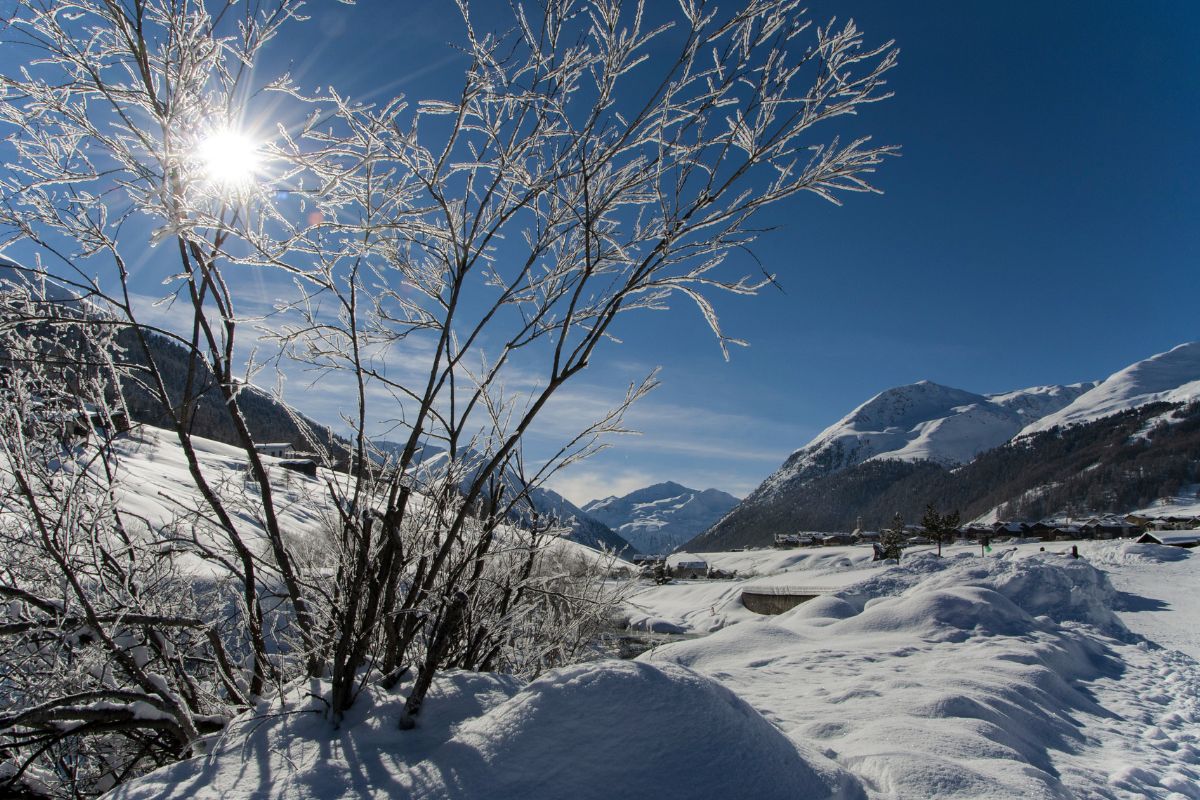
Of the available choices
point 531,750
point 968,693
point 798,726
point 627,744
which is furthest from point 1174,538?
point 531,750

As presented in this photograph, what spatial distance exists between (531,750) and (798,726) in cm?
361

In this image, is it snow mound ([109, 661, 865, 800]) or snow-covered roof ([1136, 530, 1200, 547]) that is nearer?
snow mound ([109, 661, 865, 800])

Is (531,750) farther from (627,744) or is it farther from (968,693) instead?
(968,693)

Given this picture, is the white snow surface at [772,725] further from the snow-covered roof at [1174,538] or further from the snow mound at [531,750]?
the snow-covered roof at [1174,538]

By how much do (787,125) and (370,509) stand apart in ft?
7.36

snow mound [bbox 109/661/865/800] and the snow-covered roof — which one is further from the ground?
snow mound [bbox 109/661/865/800]

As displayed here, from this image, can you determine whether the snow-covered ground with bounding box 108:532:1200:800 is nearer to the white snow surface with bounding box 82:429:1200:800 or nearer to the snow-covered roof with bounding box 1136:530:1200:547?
the white snow surface with bounding box 82:429:1200:800

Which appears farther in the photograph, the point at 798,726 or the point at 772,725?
the point at 798,726

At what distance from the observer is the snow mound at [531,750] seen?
5.92 ft

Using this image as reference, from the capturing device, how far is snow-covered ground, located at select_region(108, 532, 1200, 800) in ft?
6.15

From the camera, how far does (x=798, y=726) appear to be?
472 centimetres

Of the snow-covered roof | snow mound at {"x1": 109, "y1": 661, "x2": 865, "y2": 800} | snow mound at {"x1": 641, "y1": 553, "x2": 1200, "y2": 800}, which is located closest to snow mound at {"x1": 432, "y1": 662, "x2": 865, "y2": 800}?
snow mound at {"x1": 109, "y1": 661, "x2": 865, "y2": 800}

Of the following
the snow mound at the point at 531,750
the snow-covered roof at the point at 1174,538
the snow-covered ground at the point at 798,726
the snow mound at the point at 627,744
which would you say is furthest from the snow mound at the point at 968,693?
the snow-covered roof at the point at 1174,538

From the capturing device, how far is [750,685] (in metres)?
7.46
